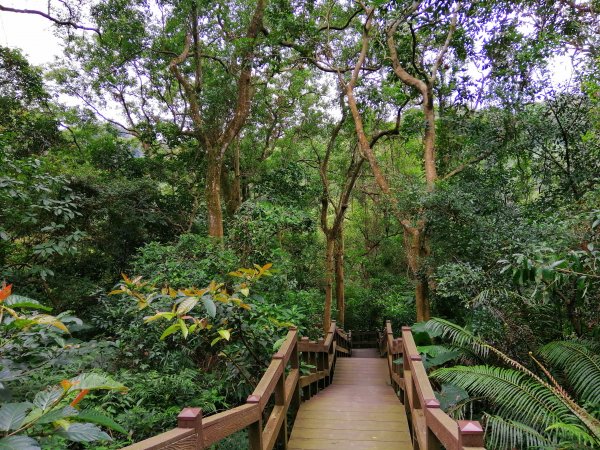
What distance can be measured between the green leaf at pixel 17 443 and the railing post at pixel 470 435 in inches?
68.0

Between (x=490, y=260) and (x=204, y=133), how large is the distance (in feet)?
20.3

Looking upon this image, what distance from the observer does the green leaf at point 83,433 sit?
1465mm

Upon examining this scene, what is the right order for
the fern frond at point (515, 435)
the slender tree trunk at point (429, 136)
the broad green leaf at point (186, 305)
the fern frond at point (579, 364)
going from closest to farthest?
the broad green leaf at point (186, 305) → the fern frond at point (515, 435) → the fern frond at point (579, 364) → the slender tree trunk at point (429, 136)

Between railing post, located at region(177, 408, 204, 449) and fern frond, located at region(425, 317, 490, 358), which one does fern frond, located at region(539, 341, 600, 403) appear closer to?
fern frond, located at region(425, 317, 490, 358)

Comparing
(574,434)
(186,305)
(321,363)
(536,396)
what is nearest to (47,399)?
(186,305)

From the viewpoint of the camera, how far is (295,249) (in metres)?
15.5

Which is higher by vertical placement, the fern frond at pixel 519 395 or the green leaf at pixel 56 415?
the green leaf at pixel 56 415

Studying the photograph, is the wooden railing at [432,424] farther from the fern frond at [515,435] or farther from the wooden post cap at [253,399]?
the wooden post cap at [253,399]

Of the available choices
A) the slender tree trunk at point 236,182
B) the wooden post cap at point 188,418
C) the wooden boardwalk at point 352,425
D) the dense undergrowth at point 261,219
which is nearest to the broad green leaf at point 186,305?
the dense undergrowth at point 261,219

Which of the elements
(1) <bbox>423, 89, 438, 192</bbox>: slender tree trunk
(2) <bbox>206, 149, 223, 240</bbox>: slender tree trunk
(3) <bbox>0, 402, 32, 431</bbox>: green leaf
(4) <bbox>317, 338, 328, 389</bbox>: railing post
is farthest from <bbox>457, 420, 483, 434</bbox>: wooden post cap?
(2) <bbox>206, 149, 223, 240</bbox>: slender tree trunk

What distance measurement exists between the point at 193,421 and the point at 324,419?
8.60 feet

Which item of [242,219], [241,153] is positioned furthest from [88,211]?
[241,153]

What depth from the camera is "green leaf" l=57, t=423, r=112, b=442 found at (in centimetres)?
146

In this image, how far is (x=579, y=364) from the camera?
3.92 m
